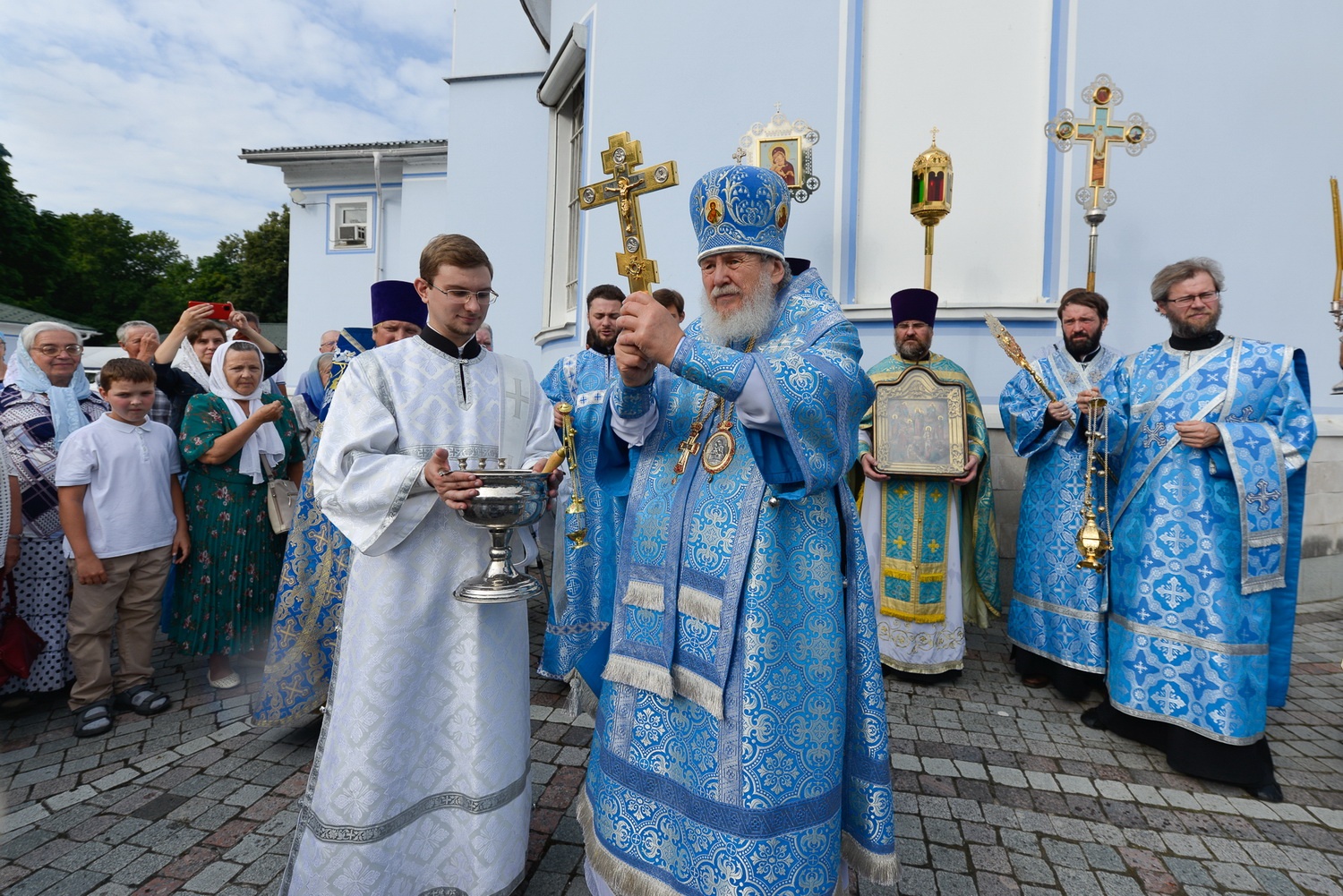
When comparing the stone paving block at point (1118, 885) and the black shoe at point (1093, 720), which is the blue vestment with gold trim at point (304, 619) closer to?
the stone paving block at point (1118, 885)

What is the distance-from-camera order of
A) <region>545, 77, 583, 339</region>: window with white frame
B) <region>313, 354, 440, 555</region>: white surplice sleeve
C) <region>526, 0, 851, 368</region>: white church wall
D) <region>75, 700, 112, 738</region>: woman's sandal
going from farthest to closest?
<region>545, 77, 583, 339</region>: window with white frame
<region>526, 0, 851, 368</region>: white church wall
<region>75, 700, 112, 738</region>: woman's sandal
<region>313, 354, 440, 555</region>: white surplice sleeve

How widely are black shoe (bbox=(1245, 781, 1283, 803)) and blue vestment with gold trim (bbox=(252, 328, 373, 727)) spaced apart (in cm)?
450

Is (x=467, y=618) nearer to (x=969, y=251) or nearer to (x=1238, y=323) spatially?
(x=969, y=251)

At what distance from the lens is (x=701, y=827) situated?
1.91 m

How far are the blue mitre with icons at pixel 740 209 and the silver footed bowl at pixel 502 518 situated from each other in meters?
0.89

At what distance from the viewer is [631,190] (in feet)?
7.59

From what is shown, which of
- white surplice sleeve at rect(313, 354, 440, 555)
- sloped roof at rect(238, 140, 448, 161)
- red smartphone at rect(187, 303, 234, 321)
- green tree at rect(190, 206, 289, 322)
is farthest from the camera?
green tree at rect(190, 206, 289, 322)

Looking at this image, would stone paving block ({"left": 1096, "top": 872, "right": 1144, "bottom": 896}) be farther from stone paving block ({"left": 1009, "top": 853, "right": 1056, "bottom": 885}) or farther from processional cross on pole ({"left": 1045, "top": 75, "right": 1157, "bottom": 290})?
processional cross on pole ({"left": 1045, "top": 75, "right": 1157, "bottom": 290})

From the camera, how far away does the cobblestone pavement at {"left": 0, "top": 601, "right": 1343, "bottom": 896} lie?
8.41ft

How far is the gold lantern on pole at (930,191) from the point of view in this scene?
555cm

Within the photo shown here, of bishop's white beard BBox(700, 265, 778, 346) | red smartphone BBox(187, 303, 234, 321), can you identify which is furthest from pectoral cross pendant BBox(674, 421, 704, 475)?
red smartphone BBox(187, 303, 234, 321)

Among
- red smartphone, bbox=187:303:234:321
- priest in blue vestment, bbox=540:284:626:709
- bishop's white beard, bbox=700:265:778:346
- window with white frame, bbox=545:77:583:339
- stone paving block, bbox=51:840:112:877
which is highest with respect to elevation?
window with white frame, bbox=545:77:583:339

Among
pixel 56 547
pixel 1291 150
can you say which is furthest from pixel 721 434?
pixel 1291 150

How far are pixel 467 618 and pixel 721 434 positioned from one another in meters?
1.04
